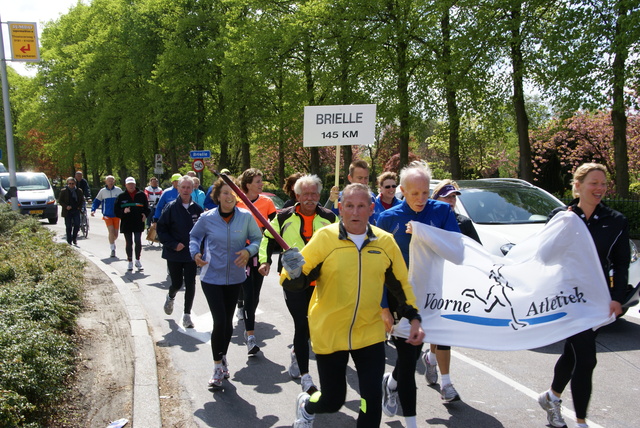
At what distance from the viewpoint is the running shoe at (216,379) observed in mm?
5402

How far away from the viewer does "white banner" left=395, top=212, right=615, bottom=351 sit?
4.34 metres

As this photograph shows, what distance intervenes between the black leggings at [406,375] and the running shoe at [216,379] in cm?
190

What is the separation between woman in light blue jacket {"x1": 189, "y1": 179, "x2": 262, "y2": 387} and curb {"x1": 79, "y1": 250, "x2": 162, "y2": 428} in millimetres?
586

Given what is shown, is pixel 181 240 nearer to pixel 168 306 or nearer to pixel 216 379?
pixel 168 306

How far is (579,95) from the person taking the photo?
61.3ft

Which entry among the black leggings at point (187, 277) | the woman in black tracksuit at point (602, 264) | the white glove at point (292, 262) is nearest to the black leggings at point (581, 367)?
the woman in black tracksuit at point (602, 264)

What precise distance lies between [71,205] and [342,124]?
10.4 metres

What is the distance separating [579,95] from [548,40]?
2.03m

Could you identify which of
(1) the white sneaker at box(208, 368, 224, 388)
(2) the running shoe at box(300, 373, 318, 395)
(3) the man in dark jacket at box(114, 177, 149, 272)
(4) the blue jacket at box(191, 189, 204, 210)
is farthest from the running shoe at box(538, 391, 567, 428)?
(3) the man in dark jacket at box(114, 177, 149, 272)

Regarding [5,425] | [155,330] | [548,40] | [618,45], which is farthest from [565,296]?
[548,40]

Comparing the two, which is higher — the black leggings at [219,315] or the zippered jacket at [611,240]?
the zippered jacket at [611,240]

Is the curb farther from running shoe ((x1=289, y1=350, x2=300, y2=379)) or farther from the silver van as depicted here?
the silver van

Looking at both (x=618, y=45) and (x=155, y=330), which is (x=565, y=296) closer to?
(x=155, y=330)

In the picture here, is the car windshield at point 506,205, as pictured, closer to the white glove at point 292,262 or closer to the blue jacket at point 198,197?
the blue jacket at point 198,197
